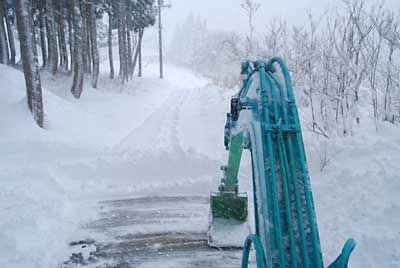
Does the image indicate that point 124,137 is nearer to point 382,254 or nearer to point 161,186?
point 161,186

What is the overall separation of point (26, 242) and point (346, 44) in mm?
7116

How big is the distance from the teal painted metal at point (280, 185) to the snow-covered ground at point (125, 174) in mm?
1670

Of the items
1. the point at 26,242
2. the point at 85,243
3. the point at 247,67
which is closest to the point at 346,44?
the point at 247,67

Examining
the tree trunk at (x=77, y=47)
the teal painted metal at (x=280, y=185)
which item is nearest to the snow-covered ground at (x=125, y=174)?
the teal painted metal at (x=280, y=185)

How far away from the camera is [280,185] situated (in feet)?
8.05

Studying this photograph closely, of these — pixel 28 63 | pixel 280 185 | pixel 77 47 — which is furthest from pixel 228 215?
pixel 77 47

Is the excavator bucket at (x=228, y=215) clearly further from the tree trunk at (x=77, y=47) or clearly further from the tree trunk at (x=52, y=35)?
the tree trunk at (x=52, y=35)

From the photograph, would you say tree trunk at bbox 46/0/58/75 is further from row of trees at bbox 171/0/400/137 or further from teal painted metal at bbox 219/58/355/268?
teal painted metal at bbox 219/58/355/268

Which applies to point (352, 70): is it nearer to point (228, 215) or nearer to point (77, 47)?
point (228, 215)

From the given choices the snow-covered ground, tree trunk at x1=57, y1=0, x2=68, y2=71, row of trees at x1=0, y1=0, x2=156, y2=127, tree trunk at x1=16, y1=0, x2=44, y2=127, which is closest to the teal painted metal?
the snow-covered ground

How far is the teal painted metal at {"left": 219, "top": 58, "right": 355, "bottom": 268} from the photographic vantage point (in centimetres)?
227

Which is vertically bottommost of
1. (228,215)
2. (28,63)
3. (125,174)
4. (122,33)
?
(125,174)

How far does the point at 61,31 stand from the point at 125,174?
14364 mm

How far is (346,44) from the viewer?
767cm
